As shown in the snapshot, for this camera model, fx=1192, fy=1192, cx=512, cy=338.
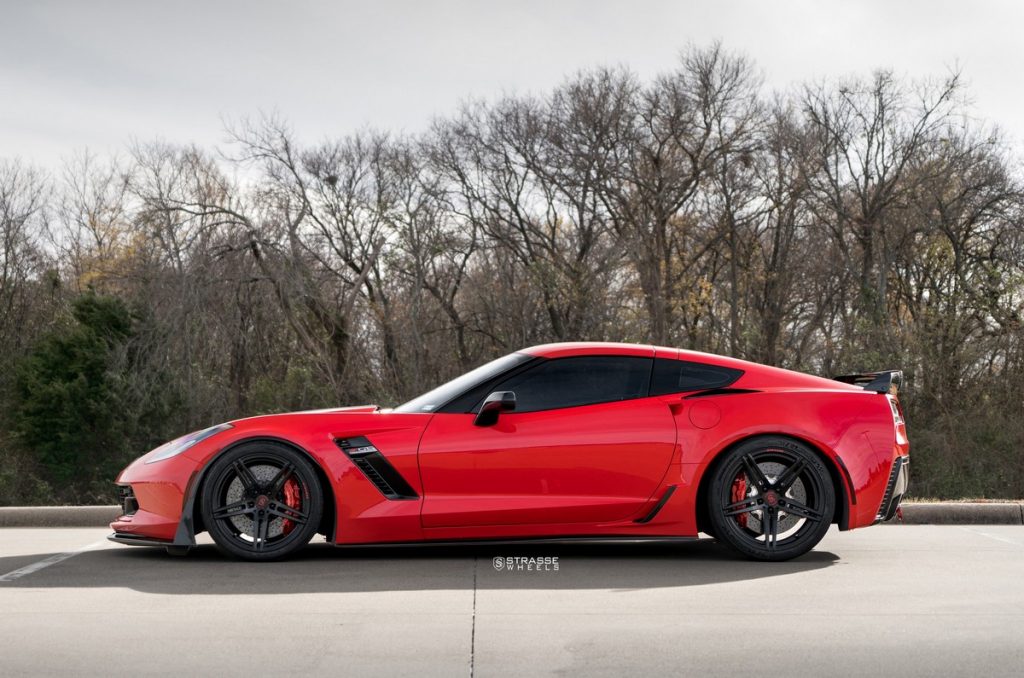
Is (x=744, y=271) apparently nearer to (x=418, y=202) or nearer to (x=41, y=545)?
(x=418, y=202)

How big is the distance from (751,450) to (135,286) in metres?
21.0

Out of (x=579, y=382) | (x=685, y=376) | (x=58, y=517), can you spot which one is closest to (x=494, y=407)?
(x=579, y=382)

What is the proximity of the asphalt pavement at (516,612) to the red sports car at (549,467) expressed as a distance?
0.24 m

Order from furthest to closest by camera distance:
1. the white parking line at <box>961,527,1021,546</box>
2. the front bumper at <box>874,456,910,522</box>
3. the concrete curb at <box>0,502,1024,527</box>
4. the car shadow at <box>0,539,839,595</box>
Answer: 1. the concrete curb at <box>0,502,1024,527</box>
2. the white parking line at <box>961,527,1021,546</box>
3. the front bumper at <box>874,456,910,522</box>
4. the car shadow at <box>0,539,839,595</box>

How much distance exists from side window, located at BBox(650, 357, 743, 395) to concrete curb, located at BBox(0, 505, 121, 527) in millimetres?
5153

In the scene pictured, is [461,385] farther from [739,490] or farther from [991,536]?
[991,536]

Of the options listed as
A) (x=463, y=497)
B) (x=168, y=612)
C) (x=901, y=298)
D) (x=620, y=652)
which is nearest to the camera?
(x=620, y=652)

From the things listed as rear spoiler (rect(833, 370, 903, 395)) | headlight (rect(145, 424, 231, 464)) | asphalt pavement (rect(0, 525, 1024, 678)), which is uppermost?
rear spoiler (rect(833, 370, 903, 395))

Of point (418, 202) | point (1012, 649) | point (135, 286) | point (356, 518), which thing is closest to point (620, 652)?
point (1012, 649)

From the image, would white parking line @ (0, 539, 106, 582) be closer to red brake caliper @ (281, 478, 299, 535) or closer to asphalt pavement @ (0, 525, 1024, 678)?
asphalt pavement @ (0, 525, 1024, 678)

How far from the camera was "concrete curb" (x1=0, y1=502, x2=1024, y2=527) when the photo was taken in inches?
395

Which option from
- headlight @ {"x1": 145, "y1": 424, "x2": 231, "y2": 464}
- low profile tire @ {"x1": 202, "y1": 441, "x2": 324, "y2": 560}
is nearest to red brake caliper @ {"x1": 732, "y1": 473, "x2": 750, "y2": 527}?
low profile tire @ {"x1": 202, "y1": 441, "x2": 324, "y2": 560}

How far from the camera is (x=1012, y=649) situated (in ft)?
15.7

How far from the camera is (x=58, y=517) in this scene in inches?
398
